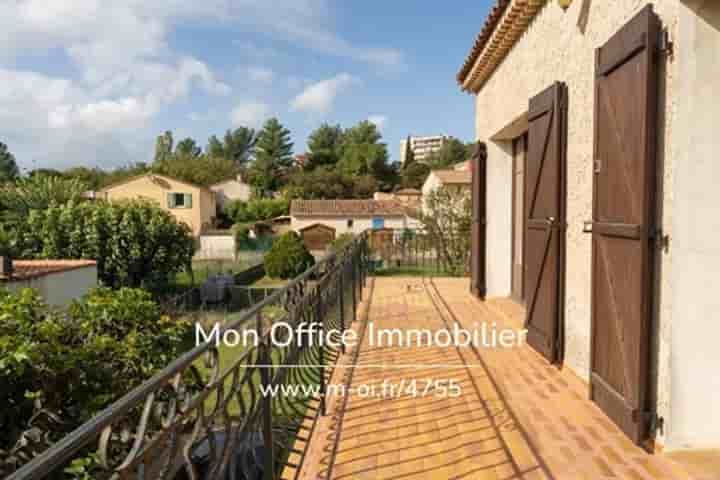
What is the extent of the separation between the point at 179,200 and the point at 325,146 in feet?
81.4

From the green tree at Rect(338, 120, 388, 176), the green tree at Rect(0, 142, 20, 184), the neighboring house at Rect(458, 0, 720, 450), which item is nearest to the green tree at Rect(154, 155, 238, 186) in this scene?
the green tree at Rect(338, 120, 388, 176)

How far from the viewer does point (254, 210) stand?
140 feet

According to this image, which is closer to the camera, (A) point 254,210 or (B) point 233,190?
(A) point 254,210

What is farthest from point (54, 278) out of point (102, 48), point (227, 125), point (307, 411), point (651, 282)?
point (227, 125)

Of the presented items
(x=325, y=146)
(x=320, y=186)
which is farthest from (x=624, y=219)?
(x=325, y=146)

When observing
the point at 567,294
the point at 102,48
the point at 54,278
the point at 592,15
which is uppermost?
the point at 102,48

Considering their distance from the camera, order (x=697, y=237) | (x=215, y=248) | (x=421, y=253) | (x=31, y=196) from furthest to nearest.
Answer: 1. (x=215, y=248)
2. (x=31, y=196)
3. (x=421, y=253)
4. (x=697, y=237)

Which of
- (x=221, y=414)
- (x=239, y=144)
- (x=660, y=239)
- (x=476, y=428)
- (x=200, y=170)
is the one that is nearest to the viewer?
(x=221, y=414)

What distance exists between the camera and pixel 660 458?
8.80 ft

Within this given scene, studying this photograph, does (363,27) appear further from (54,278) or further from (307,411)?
(307,411)

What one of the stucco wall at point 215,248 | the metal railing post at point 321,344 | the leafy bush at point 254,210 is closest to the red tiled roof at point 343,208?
the stucco wall at point 215,248

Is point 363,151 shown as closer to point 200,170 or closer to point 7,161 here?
point 200,170

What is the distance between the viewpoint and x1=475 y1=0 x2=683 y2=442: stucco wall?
8.57 feet

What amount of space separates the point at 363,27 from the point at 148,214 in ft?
37.4
